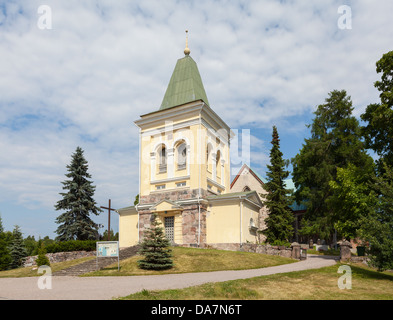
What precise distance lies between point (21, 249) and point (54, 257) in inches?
338

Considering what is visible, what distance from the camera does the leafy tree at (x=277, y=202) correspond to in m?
29.3

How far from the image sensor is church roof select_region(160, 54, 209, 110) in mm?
30386

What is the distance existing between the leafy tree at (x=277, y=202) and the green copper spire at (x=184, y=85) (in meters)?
8.57

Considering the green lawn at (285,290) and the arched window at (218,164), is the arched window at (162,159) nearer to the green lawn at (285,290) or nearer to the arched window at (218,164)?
the arched window at (218,164)

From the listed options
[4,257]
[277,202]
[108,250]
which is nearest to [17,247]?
[4,257]

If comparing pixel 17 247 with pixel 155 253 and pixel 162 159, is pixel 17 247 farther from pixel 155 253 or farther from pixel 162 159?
pixel 155 253

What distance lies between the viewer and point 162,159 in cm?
3048

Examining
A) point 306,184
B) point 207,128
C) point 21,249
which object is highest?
point 207,128

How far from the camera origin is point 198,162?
27391 mm

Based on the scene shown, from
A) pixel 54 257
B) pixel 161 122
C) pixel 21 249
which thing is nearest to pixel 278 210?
pixel 161 122

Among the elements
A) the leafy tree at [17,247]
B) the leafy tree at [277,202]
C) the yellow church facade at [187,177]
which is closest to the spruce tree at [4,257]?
the leafy tree at [17,247]

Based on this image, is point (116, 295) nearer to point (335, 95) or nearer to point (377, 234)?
point (377, 234)
